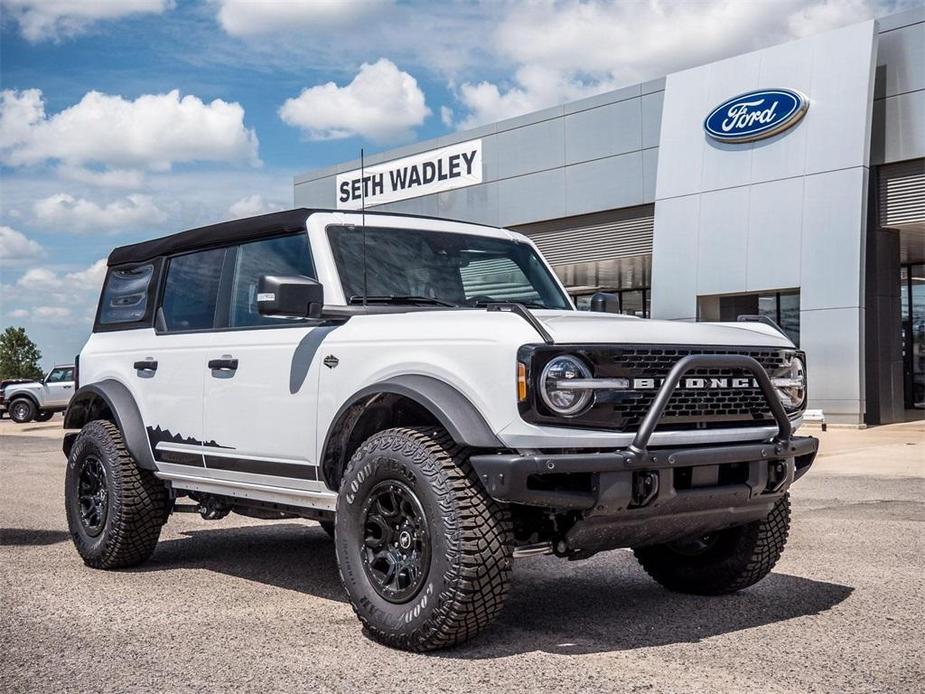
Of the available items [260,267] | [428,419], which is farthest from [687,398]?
[260,267]

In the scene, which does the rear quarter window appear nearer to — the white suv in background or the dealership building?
the dealership building

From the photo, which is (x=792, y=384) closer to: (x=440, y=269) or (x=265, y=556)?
(x=440, y=269)

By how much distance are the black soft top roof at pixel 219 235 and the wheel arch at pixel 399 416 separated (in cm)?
124

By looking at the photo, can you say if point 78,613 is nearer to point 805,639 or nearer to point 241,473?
point 241,473

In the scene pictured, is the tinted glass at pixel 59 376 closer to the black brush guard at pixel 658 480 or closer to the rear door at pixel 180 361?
the rear door at pixel 180 361

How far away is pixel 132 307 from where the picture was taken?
718 cm

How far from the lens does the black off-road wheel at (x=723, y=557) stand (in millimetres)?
5543

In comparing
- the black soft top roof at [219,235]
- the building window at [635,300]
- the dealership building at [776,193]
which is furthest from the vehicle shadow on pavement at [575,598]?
the building window at [635,300]

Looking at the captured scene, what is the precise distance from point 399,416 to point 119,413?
2347 millimetres

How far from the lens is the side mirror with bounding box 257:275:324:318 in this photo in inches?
200

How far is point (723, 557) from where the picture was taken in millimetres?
5672

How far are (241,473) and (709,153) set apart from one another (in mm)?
19104

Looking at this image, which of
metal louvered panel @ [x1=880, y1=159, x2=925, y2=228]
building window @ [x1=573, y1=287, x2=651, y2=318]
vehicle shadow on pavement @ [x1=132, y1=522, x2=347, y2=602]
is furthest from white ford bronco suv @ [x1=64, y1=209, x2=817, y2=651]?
building window @ [x1=573, y1=287, x2=651, y2=318]

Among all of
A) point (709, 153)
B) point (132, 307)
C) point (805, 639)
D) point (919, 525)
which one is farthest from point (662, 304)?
point (805, 639)
